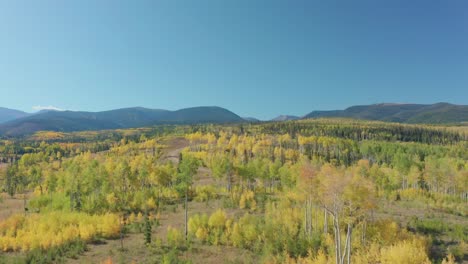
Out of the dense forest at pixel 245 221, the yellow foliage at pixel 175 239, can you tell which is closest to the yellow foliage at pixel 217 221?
the dense forest at pixel 245 221

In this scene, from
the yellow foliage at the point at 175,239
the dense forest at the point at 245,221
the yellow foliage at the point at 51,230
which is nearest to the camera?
the dense forest at the point at 245,221

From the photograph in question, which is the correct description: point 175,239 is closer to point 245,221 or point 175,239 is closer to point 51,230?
point 245,221

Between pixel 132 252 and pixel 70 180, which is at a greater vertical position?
pixel 70 180

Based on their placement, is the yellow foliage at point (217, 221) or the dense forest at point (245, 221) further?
the yellow foliage at point (217, 221)

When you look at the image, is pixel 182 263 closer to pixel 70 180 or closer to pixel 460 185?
pixel 70 180

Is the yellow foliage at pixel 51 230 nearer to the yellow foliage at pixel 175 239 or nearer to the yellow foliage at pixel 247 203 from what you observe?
the yellow foliage at pixel 175 239

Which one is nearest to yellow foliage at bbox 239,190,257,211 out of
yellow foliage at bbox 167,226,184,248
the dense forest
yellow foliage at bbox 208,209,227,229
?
the dense forest

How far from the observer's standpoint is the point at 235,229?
30297 mm

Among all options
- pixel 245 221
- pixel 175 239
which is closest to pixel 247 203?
pixel 245 221

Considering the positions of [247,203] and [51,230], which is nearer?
[51,230]

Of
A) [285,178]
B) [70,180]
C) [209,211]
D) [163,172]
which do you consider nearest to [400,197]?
[285,178]

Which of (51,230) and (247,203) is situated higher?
(51,230)

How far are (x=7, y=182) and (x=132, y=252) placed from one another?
212ft

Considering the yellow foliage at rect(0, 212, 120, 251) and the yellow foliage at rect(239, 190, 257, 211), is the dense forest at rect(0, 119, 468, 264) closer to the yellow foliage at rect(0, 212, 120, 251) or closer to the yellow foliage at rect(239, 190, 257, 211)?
the yellow foliage at rect(0, 212, 120, 251)
